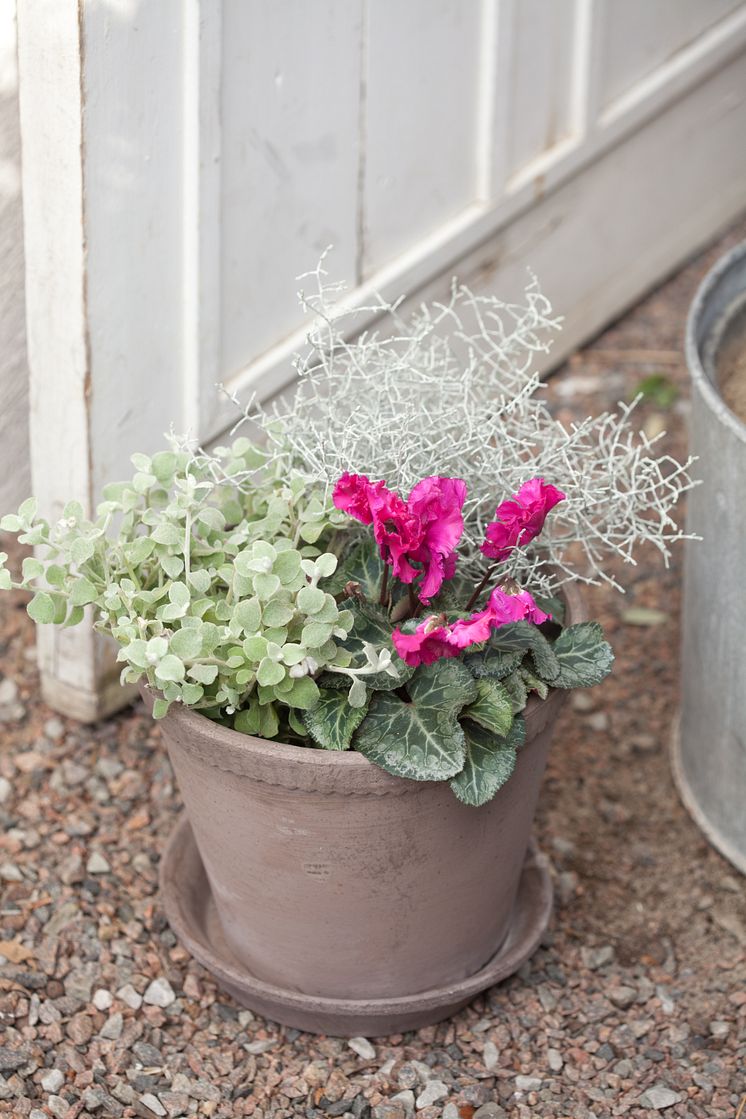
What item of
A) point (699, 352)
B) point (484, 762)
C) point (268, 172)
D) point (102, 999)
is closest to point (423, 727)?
point (484, 762)

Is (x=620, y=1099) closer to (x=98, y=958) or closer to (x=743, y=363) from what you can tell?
(x=98, y=958)

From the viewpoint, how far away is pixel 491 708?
1.78 metres

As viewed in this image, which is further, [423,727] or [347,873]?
[347,873]

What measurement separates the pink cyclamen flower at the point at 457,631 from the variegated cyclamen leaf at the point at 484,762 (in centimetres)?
14

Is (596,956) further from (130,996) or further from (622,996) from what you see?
(130,996)

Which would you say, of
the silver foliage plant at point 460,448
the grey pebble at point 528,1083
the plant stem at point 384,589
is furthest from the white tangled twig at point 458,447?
the grey pebble at point 528,1083

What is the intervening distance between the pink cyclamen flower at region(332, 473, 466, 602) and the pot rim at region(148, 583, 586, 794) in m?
0.23

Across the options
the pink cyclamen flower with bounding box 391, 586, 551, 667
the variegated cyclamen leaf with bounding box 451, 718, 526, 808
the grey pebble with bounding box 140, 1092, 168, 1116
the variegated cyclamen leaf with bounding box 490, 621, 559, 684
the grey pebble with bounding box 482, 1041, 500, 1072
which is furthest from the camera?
the grey pebble with bounding box 482, 1041, 500, 1072

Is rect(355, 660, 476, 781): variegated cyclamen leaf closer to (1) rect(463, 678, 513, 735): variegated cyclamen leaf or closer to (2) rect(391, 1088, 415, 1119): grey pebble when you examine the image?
(1) rect(463, 678, 513, 735): variegated cyclamen leaf

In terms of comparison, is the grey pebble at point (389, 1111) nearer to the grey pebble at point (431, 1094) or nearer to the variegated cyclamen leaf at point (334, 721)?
the grey pebble at point (431, 1094)

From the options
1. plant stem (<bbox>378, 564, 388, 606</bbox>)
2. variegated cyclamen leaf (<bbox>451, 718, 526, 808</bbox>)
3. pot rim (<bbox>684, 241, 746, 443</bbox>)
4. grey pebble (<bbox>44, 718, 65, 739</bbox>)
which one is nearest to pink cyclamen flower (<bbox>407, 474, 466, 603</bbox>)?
plant stem (<bbox>378, 564, 388, 606</bbox>)

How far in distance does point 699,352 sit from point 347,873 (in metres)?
1.00

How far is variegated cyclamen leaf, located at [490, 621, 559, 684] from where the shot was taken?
1.85m

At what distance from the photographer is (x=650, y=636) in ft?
9.55
